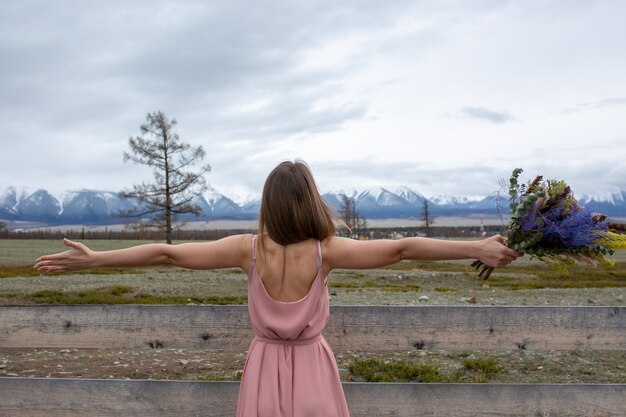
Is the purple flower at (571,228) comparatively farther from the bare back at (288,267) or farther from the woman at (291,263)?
the bare back at (288,267)

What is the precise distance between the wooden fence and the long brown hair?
1328 mm

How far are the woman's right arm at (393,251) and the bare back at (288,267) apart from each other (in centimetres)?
10

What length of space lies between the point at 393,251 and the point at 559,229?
966mm

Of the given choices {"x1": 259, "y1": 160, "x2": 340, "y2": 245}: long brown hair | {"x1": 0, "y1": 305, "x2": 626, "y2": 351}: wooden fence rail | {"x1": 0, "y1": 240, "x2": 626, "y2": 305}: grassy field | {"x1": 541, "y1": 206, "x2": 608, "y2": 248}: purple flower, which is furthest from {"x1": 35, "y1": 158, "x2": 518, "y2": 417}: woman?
{"x1": 0, "y1": 240, "x2": 626, "y2": 305}: grassy field

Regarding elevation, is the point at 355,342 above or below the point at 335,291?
above

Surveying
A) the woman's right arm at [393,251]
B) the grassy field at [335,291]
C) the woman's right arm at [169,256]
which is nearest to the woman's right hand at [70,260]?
the woman's right arm at [169,256]

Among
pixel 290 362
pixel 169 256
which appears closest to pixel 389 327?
pixel 290 362

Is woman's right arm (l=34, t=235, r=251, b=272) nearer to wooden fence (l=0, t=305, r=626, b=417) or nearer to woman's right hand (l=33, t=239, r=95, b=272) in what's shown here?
woman's right hand (l=33, t=239, r=95, b=272)

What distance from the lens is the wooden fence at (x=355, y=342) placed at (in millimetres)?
4203

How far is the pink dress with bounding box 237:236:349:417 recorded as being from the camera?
3402 millimetres

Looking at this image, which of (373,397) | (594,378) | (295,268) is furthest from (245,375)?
(594,378)

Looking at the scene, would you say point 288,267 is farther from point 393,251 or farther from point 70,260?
point 70,260

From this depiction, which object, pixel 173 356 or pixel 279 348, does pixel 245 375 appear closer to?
pixel 279 348

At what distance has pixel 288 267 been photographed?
340cm
